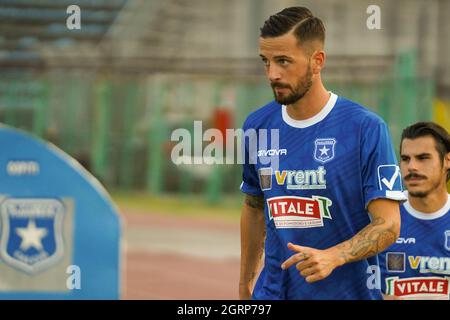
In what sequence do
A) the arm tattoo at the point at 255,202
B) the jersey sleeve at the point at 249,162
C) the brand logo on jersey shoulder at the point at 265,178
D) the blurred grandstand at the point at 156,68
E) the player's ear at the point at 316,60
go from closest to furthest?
the player's ear at the point at 316,60, the brand logo on jersey shoulder at the point at 265,178, the jersey sleeve at the point at 249,162, the arm tattoo at the point at 255,202, the blurred grandstand at the point at 156,68

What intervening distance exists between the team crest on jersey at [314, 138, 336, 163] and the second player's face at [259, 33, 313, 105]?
18cm

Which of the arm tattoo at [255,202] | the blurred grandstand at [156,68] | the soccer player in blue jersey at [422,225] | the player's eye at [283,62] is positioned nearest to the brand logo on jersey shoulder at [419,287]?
the soccer player in blue jersey at [422,225]

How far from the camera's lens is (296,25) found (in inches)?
130

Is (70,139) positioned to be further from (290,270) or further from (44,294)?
(290,270)

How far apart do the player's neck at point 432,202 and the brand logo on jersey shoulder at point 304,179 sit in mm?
1169

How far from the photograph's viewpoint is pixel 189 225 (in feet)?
48.6

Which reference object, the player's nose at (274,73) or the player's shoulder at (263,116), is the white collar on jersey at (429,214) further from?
the player's nose at (274,73)

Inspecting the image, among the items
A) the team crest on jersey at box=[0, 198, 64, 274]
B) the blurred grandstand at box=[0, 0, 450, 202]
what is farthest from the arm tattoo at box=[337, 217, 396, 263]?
the blurred grandstand at box=[0, 0, 450, 202]

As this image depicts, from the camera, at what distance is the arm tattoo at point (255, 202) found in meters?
3.69

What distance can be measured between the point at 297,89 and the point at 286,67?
87 mm

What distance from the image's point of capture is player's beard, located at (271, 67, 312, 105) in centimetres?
323

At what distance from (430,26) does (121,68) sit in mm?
5825

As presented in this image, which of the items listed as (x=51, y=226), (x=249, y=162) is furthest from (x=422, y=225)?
(x=51, y=226)
